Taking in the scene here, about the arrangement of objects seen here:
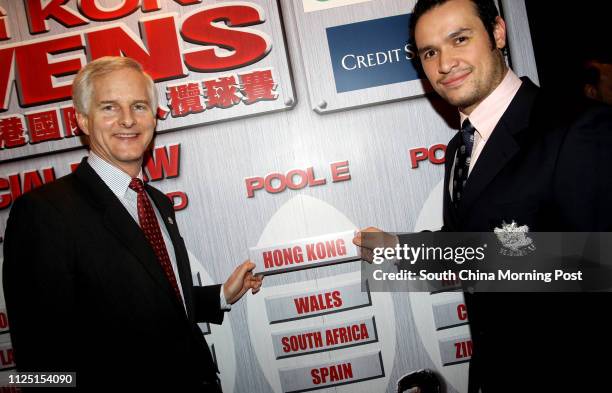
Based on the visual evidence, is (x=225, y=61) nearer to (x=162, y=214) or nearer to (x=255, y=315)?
(x=162, y=214)

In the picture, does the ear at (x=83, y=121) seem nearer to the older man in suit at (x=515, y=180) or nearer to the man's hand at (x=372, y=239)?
the man's hand at (x=372, y=239)

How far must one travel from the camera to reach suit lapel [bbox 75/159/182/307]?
1.32m

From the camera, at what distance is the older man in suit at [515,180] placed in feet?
3.53

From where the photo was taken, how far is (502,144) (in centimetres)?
121

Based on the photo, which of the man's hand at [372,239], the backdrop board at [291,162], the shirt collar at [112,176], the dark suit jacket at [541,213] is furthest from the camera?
the backdrop board at [291,162]

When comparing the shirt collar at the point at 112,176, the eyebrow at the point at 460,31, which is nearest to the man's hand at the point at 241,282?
the shirt collar at the point at 112,176

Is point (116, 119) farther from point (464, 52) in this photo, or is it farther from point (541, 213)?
point (541, 213)

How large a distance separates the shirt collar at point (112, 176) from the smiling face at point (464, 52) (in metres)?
1.20

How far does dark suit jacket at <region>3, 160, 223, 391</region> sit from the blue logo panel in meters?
1.18

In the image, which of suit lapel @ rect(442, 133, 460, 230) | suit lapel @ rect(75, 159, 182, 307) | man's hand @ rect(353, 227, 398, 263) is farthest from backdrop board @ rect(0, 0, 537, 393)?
suit lapel @ rect(75, 159, 182, 307)

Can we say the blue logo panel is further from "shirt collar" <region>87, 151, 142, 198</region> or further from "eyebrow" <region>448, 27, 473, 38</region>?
"shirt collar" <region>87, 151, 142, 198</region>

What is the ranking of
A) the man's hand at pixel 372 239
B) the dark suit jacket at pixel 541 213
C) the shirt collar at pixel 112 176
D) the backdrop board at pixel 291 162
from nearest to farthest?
the dark suit jacket at pixel 541 213
the shirt collar at pixel 112 176
the man's hand at pixel 372 239
the backdrop board at pixel 291 162

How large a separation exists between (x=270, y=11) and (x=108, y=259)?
134cm

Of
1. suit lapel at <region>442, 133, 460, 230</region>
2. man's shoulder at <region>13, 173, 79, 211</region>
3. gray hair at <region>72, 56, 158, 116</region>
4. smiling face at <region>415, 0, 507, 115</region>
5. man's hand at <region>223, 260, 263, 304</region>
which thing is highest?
gray hair at <region>72, 56, 158, 116</region>
